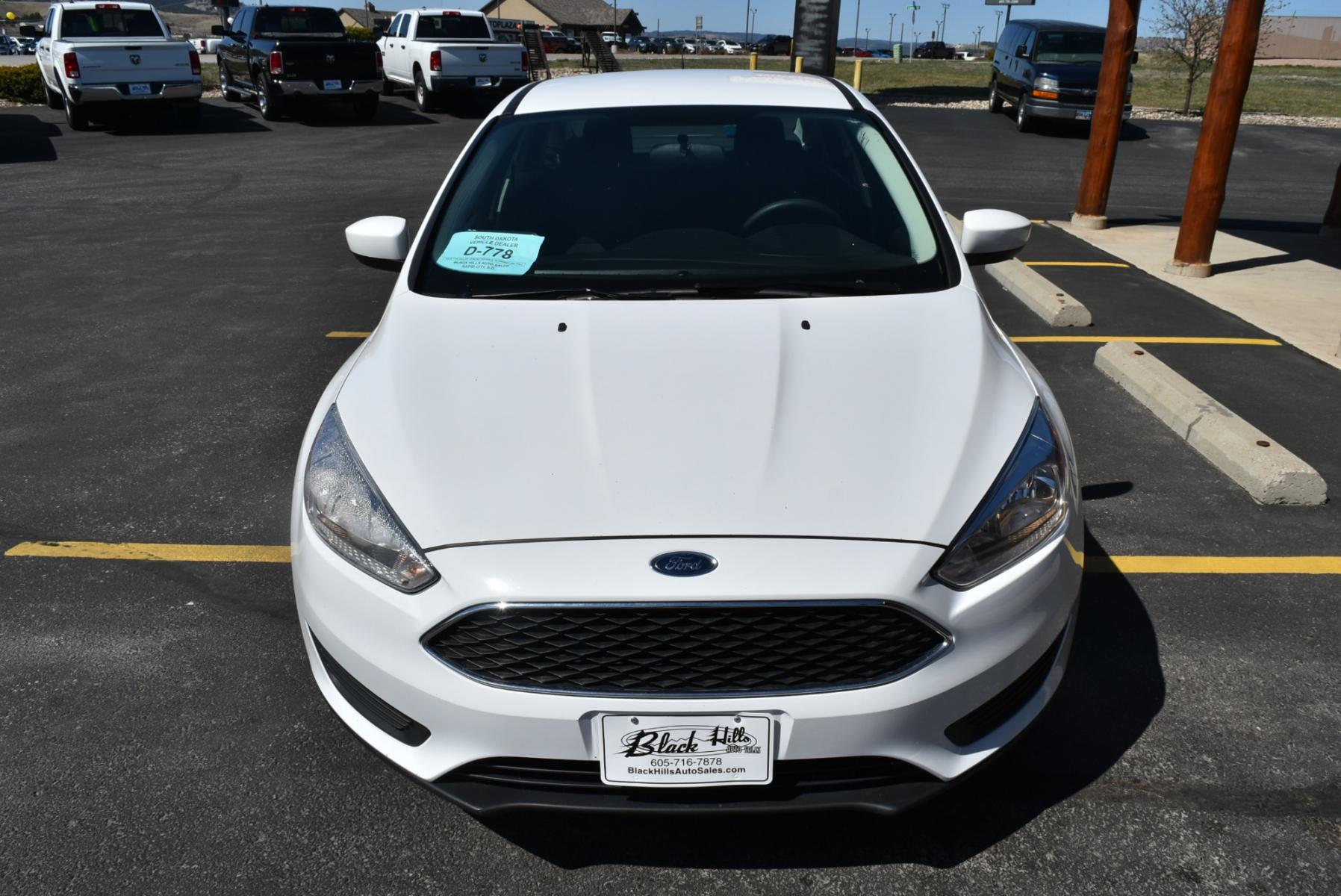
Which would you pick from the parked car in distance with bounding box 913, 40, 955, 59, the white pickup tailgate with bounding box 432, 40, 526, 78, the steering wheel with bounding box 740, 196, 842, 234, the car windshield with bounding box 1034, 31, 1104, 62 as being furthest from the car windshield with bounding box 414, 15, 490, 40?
the parked car in distance with bounding box 913, 40, 955, 59

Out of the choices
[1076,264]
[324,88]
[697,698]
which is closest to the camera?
[697,698]

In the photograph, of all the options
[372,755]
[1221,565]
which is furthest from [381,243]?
[1221,565]

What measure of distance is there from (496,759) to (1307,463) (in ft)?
13.0

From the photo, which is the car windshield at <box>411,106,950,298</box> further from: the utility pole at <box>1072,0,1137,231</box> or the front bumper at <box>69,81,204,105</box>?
the front bumper at <box>69,81,204,105</box>

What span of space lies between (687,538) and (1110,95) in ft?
32.2

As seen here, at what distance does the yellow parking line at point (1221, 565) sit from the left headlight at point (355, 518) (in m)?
2.56

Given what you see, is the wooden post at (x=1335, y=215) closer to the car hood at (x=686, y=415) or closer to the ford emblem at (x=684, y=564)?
the car hood at (x=686, y=415)

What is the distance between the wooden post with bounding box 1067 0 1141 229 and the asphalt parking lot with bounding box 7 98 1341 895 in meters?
3.92

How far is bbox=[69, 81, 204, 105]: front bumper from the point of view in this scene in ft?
54.0

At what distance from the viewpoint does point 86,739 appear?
296 centimetres

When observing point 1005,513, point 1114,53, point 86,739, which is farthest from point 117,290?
point 1114,53

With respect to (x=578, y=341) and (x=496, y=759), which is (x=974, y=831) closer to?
(x=496, y=759)

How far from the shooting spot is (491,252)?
342 centimetres

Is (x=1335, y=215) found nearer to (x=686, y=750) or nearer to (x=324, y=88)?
(x=686, y=750)
